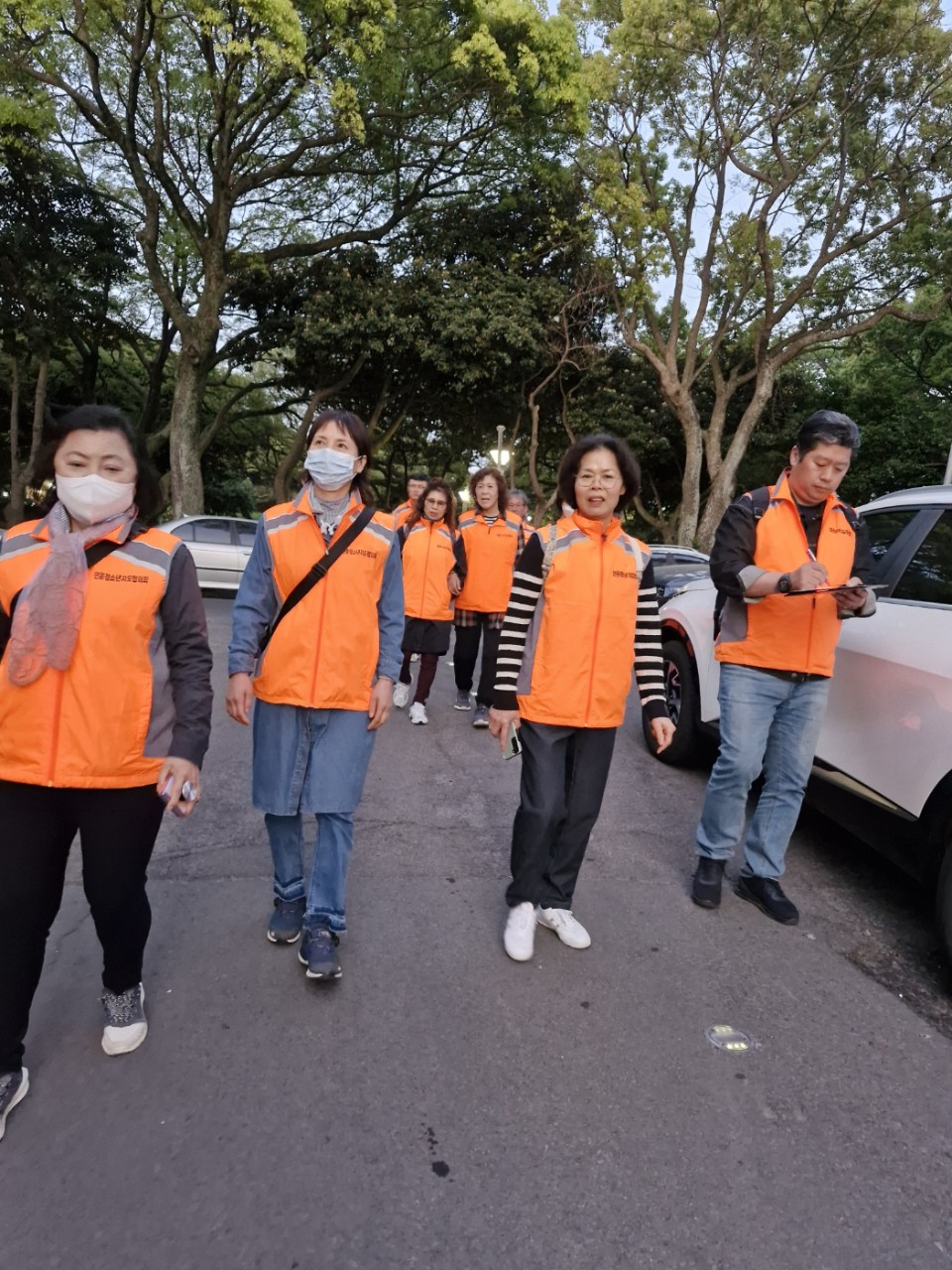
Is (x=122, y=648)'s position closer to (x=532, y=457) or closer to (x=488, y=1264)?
(x=488, y=1264)

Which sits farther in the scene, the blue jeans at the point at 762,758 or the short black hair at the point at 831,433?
the blue jeans at the point at 762,758

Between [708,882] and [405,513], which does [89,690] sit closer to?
[708,882]

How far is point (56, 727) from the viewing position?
197cm

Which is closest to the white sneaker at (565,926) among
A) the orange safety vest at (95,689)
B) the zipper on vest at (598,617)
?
the zipper on vest at (598,617)

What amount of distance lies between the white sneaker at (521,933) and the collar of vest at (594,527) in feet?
4.47

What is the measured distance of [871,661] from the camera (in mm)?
3307

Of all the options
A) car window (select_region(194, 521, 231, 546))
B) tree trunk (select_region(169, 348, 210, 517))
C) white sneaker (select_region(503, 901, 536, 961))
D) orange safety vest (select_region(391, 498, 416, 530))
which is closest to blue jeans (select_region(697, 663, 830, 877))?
white sneaker (select_region(503, 901, 536, 961))

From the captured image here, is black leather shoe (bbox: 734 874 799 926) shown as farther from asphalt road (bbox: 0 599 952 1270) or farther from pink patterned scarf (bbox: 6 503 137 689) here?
pink patterned scarf (bbox: 6 503 137 689)

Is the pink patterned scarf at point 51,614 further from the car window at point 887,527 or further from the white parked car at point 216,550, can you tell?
the white parked car at point 216,550

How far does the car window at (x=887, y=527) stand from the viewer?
3569mm

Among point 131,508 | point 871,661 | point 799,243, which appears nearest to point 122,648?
point 131,508

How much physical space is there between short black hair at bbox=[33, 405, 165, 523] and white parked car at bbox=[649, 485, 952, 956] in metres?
2.69

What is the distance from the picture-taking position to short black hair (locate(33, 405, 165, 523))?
2.05m

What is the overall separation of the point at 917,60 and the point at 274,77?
11.2 m
